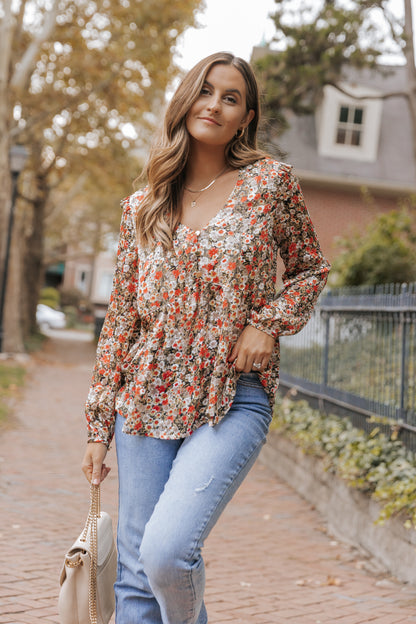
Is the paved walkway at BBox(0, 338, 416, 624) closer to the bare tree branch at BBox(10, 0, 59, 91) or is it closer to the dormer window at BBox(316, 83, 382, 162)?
the bare tree branch at BBox(10, 0, 59, 91)

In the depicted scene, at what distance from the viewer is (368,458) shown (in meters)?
5.91

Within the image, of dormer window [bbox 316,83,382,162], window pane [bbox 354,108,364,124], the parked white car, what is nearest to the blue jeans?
dormer window [bbox 316,83,382,162]

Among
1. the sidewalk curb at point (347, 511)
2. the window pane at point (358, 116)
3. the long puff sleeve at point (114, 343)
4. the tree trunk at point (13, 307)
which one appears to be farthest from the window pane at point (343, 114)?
the long puff sleeve at point (114, 343)

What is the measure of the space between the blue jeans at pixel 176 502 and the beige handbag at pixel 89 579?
11 centimetres

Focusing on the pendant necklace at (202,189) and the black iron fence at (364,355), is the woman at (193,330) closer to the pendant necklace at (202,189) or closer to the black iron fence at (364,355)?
the pendant necklace at (202,189)

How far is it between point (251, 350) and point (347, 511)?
3773 mm

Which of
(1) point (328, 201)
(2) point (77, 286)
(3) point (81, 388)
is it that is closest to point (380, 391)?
(3) point (81, 388)

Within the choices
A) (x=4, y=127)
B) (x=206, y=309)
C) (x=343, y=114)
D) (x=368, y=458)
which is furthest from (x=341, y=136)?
(x=206, y=309)

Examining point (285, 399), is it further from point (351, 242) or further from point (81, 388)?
point (81, 388)

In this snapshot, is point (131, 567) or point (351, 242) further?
point (351, 242)

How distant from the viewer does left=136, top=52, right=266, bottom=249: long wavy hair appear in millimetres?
2822

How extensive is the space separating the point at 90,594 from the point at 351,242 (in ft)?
38.2

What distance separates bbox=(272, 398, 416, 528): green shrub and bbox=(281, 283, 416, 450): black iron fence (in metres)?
0.15

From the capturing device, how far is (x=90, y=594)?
276cm
